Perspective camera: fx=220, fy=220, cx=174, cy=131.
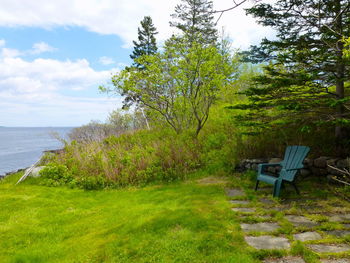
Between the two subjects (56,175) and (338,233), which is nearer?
(338,233)

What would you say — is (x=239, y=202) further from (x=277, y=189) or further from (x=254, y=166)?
(x=254, y=166)

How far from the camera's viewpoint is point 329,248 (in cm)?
226

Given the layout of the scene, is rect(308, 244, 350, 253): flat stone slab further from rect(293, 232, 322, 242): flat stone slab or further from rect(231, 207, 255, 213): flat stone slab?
rect(231, 207, 255, 213): flat stone slab

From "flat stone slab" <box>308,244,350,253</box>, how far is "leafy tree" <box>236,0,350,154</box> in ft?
7.37

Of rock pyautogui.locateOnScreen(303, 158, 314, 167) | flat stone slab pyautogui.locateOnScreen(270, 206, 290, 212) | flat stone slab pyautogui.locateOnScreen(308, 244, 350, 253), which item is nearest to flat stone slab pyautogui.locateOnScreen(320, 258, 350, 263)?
flat stone slab pyautogui.locateOnScreen(308, 244, 350, 253)

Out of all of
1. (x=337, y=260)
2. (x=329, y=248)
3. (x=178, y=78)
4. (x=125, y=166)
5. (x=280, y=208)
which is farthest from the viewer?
(x=178, y=78)

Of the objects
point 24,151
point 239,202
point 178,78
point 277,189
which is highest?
point 178,78

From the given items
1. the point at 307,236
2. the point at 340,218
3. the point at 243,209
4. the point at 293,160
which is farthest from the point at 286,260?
the point at 293,160

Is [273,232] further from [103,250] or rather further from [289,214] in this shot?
[103,250]

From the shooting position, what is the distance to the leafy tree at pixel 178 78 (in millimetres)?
7113

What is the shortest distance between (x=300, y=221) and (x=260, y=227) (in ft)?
1.93

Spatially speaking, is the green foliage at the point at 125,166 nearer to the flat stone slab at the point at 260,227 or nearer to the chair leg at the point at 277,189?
the chair leg at the point at 277,189

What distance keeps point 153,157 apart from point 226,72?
13.4ft

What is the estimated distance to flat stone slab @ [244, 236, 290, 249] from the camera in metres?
2.33
